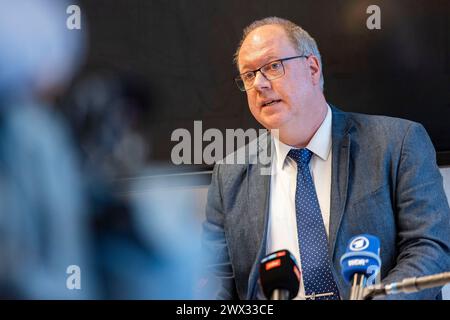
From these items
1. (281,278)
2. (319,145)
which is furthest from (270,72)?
(281,278)

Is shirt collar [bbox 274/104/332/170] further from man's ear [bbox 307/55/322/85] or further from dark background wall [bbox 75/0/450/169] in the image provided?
dark background wall [bbox 75/0/450/169]

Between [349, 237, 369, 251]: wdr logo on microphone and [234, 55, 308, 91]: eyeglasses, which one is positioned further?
[234, 55, 308, 91]: eyeglasses

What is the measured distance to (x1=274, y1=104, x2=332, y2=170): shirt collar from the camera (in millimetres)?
2164

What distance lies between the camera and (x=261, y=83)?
85.5 inches

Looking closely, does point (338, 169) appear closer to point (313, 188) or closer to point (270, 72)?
point (313, 188)

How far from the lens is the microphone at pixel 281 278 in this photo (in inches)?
51.4

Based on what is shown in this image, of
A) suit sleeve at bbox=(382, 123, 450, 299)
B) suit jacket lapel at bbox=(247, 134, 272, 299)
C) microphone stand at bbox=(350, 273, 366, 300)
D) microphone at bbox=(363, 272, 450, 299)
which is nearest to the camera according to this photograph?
microphone at bbox=(363, 272, 450, 299)

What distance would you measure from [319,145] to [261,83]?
27 centimetres

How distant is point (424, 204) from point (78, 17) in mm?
1446

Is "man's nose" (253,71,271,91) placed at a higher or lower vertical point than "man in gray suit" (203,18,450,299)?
higher

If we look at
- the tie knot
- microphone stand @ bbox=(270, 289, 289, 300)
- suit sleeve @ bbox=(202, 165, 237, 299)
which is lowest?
suit sleeve @ bbox=(202, 165, 237, 299)

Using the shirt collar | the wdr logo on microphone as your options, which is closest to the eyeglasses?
the shirt collar

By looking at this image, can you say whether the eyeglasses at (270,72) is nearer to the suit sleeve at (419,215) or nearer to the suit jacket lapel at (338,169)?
the suit jacket lapel at (338,169)
